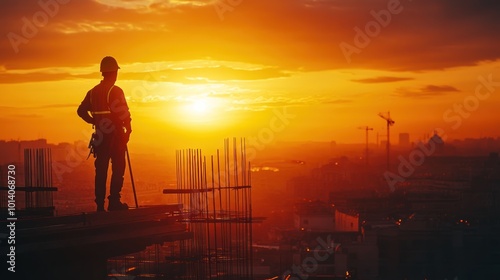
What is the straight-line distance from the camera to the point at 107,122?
9406 mm

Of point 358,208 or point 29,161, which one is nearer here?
point 29,161

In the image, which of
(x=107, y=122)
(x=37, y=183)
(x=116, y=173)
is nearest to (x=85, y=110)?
(x=107, y=122)

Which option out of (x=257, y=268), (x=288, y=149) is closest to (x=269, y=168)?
(x=288, y=149)

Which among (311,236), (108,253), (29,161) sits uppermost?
(29,161)

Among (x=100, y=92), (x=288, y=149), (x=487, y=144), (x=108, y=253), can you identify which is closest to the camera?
(x=108, y=253)

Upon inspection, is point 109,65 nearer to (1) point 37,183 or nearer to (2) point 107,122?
(2) point 107,122

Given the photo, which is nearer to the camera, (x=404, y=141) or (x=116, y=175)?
→ (x=116, y=175)

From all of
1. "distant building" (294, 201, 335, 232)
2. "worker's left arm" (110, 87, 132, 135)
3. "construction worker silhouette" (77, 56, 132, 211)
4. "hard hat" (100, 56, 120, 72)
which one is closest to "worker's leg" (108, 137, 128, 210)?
"construction worker silhouette" (77, 56, 132, 211)

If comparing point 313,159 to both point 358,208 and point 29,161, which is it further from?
point 29,161

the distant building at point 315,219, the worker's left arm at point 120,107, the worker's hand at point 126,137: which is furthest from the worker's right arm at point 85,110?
the distant building at point 315,219

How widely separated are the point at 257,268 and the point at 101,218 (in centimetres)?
1603

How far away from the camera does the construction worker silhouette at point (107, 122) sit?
30.8ft

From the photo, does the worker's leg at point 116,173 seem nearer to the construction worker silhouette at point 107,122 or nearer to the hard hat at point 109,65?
the construction worker silhouette at point 107,122

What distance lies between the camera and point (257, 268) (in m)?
24.5
